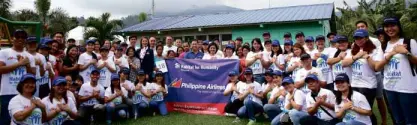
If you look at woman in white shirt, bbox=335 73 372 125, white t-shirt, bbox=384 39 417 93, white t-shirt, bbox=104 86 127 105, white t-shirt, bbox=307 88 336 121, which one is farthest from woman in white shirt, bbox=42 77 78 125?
white t-shirt, bbox=384 39 417 93

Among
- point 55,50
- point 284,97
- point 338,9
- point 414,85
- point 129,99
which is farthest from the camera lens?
point 338,9

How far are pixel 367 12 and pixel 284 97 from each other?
14876 millimetres

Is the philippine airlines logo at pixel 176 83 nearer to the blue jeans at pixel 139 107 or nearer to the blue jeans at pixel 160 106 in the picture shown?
the blue jeans at pixel 160 106

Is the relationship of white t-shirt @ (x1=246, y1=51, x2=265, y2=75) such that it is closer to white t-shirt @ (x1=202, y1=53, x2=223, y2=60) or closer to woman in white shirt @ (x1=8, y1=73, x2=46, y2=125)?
white t-shirt @ (x1=202, y1=53, x2=223, y2=60)

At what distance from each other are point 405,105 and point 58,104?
185 inches

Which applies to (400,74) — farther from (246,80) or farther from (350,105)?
(246,80)

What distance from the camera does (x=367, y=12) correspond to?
62.7 ft

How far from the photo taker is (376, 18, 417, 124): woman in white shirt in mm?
4199

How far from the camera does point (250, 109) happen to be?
6875 mm

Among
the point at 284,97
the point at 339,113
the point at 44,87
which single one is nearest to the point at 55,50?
the point at 44,87

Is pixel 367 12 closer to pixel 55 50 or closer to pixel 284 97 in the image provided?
pixel 284 97

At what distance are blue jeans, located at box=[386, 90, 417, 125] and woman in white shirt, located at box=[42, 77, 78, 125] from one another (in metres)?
4.49

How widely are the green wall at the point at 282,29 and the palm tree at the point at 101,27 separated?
11210 mm

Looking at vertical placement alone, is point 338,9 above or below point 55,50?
above
